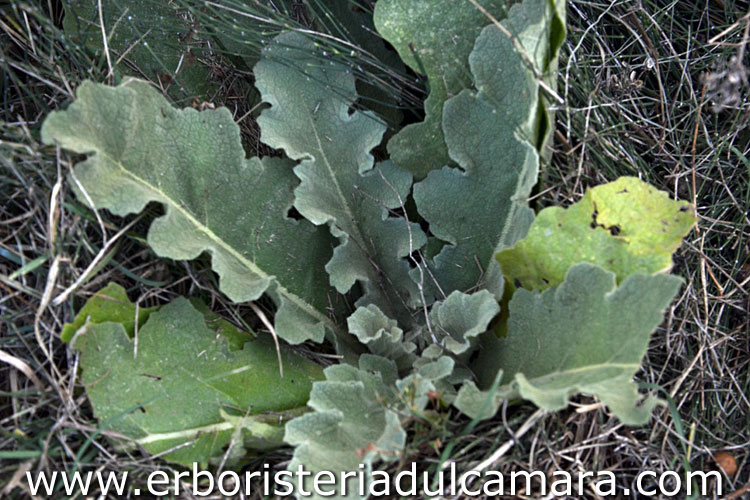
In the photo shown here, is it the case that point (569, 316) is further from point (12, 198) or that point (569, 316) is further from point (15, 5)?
point (15, 5)

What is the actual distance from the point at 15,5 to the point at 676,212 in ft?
4.73

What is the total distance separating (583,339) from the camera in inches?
51.3

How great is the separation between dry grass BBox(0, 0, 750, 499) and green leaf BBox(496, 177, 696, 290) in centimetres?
14

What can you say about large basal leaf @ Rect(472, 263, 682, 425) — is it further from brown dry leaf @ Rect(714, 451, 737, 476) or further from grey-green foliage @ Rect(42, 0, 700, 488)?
brown dry leaf @ Rect(714, 451, 737, 476)

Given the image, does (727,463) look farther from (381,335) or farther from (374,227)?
(374,227)

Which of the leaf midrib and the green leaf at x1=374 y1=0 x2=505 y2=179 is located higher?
the green leaf at x1=374 y1=0 x2=505 y2=179

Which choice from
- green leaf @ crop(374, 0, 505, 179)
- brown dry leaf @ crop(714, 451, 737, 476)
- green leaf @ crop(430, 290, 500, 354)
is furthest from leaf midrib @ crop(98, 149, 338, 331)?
brown dry leaf @ crop(714, 451, 737, 476)

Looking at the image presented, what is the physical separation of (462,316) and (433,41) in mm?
606

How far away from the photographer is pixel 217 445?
1.42m

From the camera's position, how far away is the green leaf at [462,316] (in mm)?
1391

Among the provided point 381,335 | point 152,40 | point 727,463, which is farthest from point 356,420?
point 152,40

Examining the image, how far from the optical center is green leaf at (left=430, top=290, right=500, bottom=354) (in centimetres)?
139

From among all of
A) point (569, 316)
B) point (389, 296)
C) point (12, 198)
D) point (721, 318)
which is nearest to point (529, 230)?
point (569, 316)

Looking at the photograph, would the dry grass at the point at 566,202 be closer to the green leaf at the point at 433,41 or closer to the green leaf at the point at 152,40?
the green leaf at the point at 152,40
